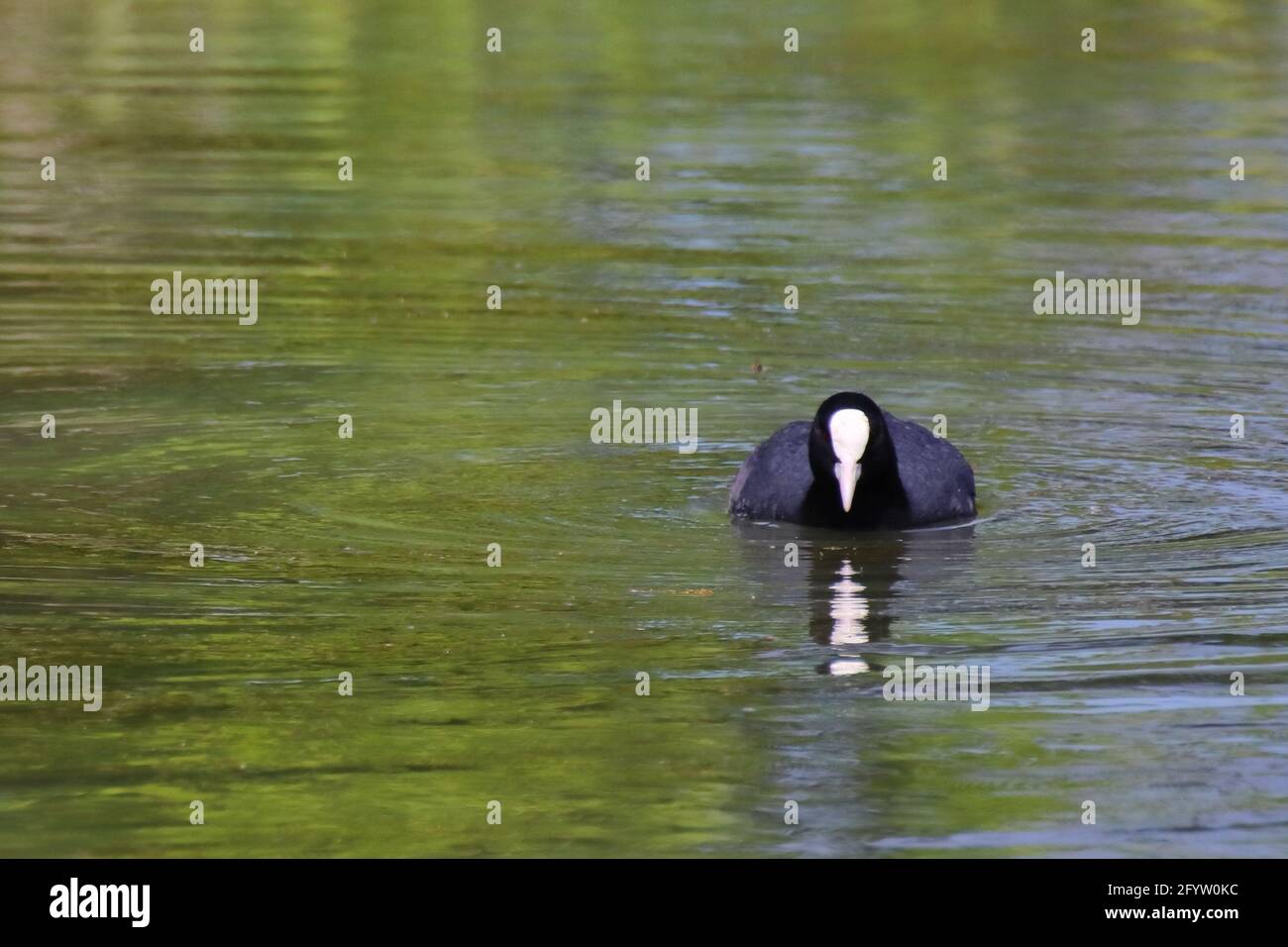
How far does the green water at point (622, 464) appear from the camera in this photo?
809 centimetres

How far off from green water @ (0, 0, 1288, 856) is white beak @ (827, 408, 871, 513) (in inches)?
14.0

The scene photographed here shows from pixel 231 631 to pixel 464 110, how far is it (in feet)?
51.1

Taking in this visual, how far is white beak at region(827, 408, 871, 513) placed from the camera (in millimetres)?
10898

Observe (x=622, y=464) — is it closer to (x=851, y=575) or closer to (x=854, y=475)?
(x=854, y=475)

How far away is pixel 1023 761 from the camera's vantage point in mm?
8258

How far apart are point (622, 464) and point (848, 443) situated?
1830 millimetres

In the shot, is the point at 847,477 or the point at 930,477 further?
the point at 930,477

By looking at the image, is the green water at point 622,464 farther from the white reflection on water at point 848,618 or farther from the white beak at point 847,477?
the white beak at point 847,477

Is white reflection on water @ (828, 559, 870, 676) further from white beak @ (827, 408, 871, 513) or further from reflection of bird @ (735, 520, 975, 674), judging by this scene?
white beak @ (827, 408, 871, 513)

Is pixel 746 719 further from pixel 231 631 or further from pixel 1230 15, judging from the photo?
pixel 1230 15

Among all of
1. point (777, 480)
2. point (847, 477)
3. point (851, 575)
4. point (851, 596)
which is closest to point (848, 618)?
point (851, 596)

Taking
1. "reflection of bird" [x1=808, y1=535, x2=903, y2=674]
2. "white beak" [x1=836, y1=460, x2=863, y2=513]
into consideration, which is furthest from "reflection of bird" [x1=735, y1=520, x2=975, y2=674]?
"white beak" [x1=836, y1=460, x2=863, y2=513]

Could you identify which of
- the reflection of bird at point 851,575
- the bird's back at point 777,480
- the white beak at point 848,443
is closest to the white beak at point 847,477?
the white beak at point 848,443

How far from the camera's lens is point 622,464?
1245 cm
